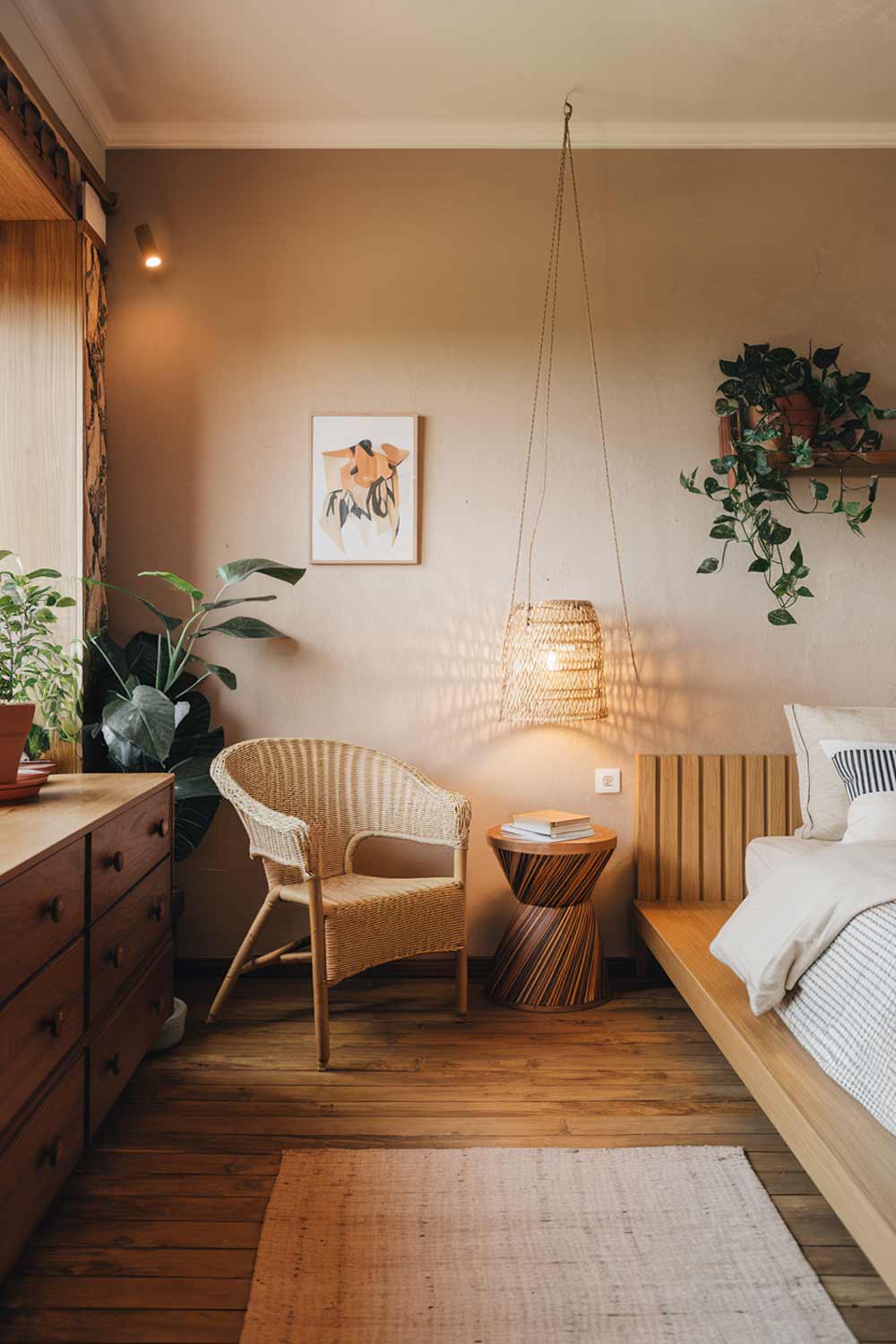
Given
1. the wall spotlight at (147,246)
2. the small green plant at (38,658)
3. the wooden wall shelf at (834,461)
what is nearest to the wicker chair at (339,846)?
the small green plant at (38,658)

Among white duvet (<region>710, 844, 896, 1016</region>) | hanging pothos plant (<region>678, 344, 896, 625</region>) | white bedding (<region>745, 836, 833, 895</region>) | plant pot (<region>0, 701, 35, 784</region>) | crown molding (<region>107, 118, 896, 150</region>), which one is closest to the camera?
white duvet (<region>710, 844, 896, 1016</region>)

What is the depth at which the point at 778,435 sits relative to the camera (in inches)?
122

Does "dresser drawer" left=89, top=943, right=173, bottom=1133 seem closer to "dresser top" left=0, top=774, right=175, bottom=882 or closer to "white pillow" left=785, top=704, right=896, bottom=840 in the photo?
"dresser top" left=0, top=774, right=175, bottom=882

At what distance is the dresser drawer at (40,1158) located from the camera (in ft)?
5.24

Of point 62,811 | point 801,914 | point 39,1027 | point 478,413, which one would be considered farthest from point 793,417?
point 39,1027

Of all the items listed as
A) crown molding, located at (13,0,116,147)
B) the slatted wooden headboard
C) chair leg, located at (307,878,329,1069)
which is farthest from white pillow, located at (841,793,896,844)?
crown molding, located at (13,0,116,147)

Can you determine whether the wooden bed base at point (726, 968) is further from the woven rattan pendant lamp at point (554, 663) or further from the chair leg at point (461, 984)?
the chair leg at point (461, 984)

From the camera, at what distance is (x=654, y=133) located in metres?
3.32

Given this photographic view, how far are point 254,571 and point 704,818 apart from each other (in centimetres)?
175

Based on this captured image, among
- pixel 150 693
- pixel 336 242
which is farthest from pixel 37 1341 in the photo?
pixel 336 242

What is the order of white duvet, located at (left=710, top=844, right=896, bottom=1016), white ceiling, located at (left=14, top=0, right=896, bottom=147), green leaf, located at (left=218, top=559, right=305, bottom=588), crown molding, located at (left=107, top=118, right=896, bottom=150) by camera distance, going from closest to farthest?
white duvet, located at (left=710, top=844, right=896, bottom=1016) → white ceiling, located at (left=14, top=0, right=896, bottom=147) → green leaf, located at (left=218, top=559, right=305, bottom=588) → crown molding, located at (left=107, top=118, right=896, bottom=150)

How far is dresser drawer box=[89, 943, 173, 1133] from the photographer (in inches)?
80.8

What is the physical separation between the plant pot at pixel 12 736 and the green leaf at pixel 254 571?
0.89m

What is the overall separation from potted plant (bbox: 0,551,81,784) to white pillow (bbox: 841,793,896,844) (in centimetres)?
212
